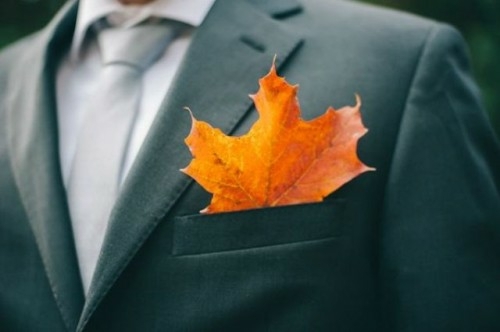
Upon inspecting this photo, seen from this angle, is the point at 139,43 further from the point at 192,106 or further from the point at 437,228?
the point at 437,228

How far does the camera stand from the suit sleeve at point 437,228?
1639 mm

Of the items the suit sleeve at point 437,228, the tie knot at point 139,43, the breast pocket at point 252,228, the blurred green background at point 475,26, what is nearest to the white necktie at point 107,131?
the tie knot at point 139,43

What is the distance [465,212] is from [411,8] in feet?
4.08

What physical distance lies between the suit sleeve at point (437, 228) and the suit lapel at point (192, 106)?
0.88ft

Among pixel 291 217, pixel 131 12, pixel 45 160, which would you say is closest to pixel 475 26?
pixel 131 12

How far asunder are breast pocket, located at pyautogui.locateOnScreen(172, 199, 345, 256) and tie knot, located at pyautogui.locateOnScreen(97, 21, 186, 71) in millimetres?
340

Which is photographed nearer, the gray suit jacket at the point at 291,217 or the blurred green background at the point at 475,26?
the gray suit jacket at the point at 291,217

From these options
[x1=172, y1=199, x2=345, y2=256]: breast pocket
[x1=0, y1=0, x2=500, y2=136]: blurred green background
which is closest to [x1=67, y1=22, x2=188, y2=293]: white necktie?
[x1=172, y1=199, x2=345, y2=256]: breast pocket

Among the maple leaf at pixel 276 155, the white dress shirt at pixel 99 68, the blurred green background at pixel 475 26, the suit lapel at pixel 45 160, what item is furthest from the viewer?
the blurred green background at pixel 475 26

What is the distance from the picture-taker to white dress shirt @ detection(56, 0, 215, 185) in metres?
1.75

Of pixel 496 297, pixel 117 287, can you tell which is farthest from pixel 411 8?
pixel 117 287

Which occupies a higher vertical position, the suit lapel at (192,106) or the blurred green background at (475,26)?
the suit lapel at (192,106)

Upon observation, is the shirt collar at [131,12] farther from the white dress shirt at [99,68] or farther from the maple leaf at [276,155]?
the maple leaf at [276,155]

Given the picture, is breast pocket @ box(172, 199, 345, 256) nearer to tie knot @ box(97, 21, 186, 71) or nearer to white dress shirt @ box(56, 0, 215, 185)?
white dress shirt @ box(56, 0, 215, 185)
